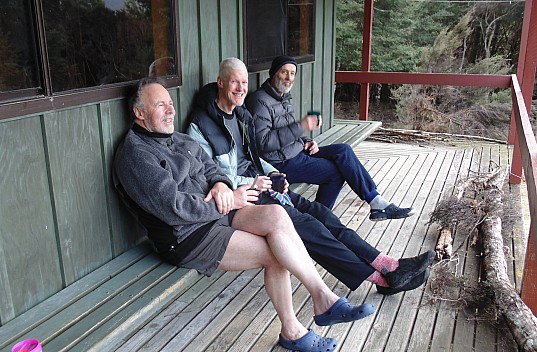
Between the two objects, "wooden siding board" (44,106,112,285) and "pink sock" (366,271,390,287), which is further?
"pink sock" (366,271,390,287)

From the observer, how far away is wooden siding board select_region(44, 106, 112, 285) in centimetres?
187

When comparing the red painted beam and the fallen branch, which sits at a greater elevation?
the red painted beam

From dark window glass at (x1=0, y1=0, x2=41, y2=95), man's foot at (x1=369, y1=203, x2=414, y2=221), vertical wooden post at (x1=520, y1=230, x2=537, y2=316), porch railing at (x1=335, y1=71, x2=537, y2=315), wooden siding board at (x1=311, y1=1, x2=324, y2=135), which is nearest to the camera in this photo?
dark window glass at (x1=0, y1=0, x2=41, y2=95)

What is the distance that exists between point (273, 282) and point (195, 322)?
17.9 inches

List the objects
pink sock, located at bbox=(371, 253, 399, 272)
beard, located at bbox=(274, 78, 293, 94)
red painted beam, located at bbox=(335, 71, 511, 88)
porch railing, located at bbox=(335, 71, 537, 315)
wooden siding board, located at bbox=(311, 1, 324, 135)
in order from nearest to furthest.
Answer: porch railing, located at bbox=(335, 71, 537, 315) → pink sock, located at bbox=(371, 253, 399, 272) → beard, located at bbox=(274, 78, 293, 94) → wooden siding board, located at bbox=(311, 1, 324, 135) → red painted beam, located at bbox=(335, 71, 511, 88)

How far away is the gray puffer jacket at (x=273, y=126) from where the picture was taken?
9.57 ft

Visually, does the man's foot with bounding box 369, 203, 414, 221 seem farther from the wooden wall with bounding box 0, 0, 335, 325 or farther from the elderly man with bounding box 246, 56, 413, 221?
the wooden wall with bounding box 0, 0, 335, 325

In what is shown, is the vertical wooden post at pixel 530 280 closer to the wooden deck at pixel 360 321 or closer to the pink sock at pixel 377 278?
the wooden deck at pixel 360 321

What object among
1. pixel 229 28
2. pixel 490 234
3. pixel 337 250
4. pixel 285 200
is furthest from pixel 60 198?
pixel 490 234

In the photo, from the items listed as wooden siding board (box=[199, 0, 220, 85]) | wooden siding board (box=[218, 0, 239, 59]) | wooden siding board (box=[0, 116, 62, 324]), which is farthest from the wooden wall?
wooden siding board (box=[218, 0, 239, 59])

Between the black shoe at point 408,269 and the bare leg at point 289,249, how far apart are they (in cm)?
41

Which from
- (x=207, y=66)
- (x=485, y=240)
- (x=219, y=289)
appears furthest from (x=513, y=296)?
(x=207, y=66)

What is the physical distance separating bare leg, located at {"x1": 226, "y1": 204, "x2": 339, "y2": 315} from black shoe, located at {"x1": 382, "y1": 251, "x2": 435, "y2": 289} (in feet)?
1.36

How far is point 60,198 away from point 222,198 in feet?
2.01
